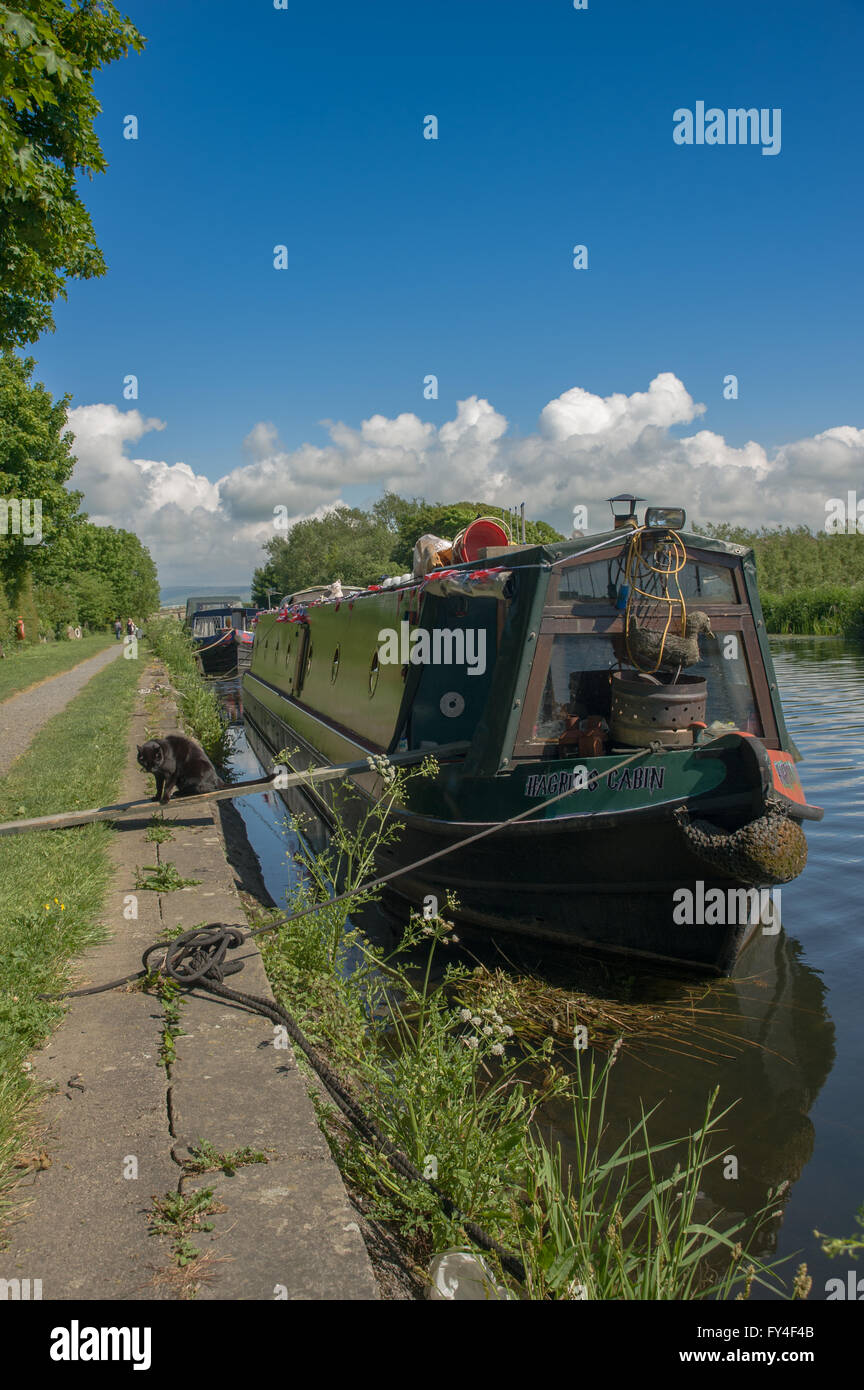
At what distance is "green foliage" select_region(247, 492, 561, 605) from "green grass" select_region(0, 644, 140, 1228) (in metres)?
53.0

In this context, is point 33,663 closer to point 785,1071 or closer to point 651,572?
point 651,572

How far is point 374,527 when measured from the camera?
88250 millimetres

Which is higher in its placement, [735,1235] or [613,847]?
[613,847]

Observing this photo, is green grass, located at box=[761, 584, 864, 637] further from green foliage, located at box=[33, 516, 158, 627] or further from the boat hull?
green foliage, located at box=[33, 516, 158, 627]

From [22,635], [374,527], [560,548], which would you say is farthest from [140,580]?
[560,548]

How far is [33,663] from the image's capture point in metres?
25.3

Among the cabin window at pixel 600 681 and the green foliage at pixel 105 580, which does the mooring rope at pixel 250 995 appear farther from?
the green foliage at pixel 105 580

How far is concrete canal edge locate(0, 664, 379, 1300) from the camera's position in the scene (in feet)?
7.49

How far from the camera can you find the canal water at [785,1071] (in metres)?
3.85

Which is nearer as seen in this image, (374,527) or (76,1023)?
(76,1023)

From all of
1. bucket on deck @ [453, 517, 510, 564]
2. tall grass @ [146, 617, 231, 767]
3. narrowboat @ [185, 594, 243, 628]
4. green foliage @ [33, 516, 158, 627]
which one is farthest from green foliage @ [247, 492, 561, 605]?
bucket on deck @ [453, 517, 510, 564]
